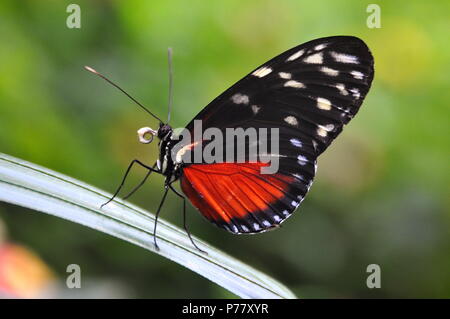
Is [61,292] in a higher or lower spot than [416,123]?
lower

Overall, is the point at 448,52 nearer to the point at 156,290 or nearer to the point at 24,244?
the point at 156,290

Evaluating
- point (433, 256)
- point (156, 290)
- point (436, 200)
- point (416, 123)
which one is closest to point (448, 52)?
point (416, 123)

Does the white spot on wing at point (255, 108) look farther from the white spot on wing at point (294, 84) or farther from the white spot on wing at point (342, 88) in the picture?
→ the white spot on wing at point (342, 88)

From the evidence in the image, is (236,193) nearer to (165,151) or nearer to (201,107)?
(165,151)

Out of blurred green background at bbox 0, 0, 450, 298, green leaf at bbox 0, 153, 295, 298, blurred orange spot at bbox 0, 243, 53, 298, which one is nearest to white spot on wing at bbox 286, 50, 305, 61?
green leaf at bbox 0, 153, 295, 298

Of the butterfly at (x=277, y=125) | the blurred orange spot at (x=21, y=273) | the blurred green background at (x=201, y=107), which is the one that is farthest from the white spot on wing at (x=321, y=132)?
the blurred orange spot at (x=21, y=273)

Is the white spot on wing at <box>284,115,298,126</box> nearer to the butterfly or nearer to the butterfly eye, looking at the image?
the butterfly
